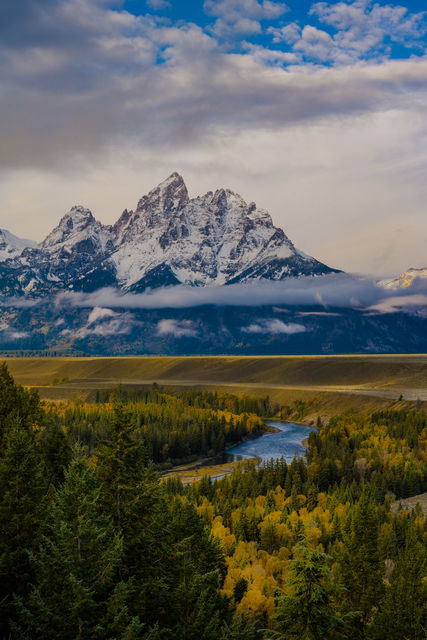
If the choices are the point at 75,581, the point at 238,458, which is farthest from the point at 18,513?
the point at 238,458

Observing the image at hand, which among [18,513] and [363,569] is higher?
[18,513]

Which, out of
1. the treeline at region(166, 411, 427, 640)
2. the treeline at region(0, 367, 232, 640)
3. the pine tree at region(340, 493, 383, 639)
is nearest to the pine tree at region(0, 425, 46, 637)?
the treeline at region(0, 367, 232, 640)

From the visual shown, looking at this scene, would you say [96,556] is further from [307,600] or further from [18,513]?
[307,600]

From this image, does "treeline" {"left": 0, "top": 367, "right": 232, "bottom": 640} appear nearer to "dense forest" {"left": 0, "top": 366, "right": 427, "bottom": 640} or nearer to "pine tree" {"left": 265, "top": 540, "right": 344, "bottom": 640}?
"dense forest" {"left": 0, "top": 366, "right": 427, "bottom": 640}

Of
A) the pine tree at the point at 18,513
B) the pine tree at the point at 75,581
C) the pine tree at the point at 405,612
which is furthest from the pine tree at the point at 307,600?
the pine tree at the point at 405,612

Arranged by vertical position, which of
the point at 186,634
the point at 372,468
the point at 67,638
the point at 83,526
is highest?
the point at 83,526

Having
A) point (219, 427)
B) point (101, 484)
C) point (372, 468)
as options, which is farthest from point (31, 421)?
point (219, 427)

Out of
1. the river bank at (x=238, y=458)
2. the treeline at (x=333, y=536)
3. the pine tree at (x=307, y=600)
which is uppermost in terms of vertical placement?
the pine tree at (x=307, y=600)

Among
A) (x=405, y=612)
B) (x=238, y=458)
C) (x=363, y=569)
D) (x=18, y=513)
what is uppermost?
(x=18, y=513)

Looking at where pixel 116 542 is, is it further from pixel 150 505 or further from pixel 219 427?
pixel 219 427

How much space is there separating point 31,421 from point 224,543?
43.5 meters

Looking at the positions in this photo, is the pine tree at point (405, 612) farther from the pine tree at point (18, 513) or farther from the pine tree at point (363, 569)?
the pine tree at point (18, 513)

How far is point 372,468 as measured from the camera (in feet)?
456

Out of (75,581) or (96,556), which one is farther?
(96,556)
